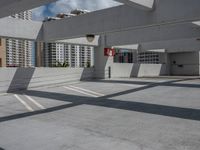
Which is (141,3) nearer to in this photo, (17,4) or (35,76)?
(17,4)

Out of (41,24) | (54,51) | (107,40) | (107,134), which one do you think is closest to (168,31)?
(107,40)

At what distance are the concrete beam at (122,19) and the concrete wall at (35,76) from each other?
7.59 feet

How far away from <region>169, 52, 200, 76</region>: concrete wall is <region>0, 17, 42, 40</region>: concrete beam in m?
18.3

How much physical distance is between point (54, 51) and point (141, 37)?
19.7 m

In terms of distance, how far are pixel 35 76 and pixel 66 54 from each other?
69.5 feet

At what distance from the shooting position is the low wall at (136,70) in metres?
21.5

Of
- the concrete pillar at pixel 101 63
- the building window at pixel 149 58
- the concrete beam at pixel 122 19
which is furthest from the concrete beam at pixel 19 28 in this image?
the building window at pixel 149 58

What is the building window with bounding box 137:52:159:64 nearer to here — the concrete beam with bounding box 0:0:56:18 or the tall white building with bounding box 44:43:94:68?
the tall white building with bounding box 44:43:94:68

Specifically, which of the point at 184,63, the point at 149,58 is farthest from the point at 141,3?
the point at 149,58

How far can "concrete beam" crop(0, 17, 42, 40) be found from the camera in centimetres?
1323

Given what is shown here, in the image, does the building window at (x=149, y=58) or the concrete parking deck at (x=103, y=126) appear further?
the building window at (x=149, y=58)

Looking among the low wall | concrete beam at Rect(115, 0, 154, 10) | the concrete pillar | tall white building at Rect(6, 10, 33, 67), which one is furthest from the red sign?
tall white building at Rect(6, 10, 33, 67)

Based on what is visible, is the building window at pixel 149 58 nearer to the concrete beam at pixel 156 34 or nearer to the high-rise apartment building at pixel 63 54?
the high-rise apartment building at pixel 63 54

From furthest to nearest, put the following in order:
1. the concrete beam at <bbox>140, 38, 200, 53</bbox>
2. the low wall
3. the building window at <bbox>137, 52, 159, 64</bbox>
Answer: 1. the building window at <bbox>137, 52, 159, 64</bbox>
2. the concrete beam at <bbox>140, 38, 200, 53</bbox>
3. the low wall
